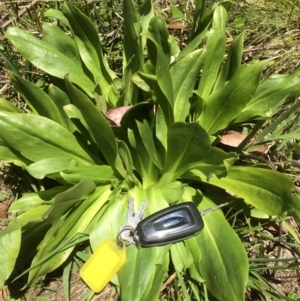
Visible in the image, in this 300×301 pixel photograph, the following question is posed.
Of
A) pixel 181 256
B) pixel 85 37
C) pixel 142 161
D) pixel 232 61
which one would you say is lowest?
pixel 181 256

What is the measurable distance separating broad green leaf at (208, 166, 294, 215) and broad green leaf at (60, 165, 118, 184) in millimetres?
324

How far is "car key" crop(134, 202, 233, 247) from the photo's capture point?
1.46 metres

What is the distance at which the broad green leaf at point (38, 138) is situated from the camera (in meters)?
1.39

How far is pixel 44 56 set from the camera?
5.19ft

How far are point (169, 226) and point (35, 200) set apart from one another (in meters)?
0.45

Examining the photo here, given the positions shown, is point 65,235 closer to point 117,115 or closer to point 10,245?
point 10,245

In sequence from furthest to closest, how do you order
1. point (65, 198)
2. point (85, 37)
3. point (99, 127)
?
point (85, 37)
point (99, 127)
point (65, 198)

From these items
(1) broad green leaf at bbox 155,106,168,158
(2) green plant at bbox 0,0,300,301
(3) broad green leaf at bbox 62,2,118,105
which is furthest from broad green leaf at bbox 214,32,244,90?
(3) broad green leaf at bbox 62,2,118,105

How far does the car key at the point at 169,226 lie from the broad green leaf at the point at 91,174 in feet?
0.62

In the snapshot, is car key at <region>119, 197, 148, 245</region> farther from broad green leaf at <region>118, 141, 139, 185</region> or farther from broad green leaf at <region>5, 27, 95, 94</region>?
broad green leaf at <region>5, 27, 95, 94</region>

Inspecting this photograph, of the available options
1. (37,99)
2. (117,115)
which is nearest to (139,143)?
(117,115)

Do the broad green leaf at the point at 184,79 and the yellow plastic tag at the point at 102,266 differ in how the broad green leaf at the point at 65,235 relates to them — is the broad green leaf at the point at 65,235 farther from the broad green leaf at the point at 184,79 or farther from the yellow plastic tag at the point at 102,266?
the broad green leaf at the point at 184,79

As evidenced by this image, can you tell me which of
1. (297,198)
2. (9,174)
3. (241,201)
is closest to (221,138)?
(241,201)

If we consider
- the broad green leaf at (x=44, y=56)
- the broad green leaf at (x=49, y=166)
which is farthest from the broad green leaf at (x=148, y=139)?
the broad green leaf at (x=44, y=56)
